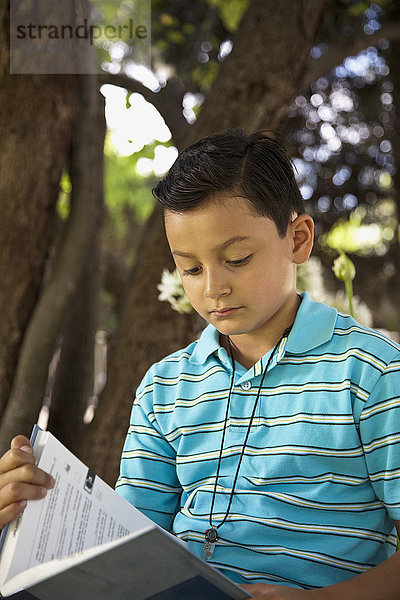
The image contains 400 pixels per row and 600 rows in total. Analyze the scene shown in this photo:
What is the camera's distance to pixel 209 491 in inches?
52.5

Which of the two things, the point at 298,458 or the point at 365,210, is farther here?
the point at 365,210

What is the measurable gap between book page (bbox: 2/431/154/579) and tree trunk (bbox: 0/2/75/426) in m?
1.36

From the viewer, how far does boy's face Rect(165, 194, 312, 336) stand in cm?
124

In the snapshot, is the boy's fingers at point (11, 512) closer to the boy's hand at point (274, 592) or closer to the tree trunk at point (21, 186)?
the boy's hand at point (274, 592)

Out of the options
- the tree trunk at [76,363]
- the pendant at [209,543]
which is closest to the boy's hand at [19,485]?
the pendant at [209,543]

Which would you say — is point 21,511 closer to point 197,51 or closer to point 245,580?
point 245,580

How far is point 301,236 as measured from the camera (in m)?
1.37

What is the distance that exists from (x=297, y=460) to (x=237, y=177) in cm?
53

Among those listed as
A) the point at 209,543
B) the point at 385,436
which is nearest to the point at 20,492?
the point at 209,543

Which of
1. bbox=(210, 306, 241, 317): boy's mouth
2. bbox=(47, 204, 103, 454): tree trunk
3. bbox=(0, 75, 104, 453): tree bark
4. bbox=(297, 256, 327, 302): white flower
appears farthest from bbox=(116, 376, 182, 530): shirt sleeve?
bbox=(47, 204, 103, 454): tree trunk

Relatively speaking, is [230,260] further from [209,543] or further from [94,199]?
[94,199]

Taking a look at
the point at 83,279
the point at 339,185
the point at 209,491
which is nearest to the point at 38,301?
the point at 83,279

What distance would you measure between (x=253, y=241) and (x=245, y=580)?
0.60 meters

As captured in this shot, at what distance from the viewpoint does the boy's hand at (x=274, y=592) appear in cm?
103
